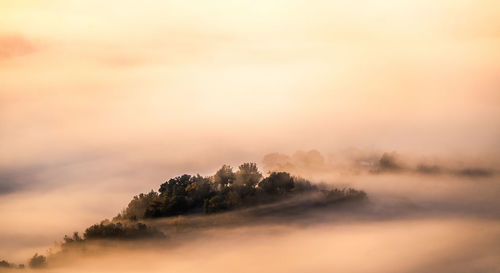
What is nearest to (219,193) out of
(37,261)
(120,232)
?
(120,232)

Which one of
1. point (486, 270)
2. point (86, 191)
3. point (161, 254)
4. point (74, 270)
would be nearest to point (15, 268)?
point (74, 270)

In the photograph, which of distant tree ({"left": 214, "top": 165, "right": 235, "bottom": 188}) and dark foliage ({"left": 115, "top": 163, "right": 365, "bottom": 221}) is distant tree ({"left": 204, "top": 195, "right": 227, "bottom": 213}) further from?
distant tree ({"left": 214, "top": 165, "right": 235, "bottom": 188})

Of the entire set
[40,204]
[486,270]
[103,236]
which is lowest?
[486,270]

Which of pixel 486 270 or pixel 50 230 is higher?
pixel 50 230

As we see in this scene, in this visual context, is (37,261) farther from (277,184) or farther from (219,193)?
(277,184)

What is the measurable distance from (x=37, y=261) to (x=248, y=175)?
1249cm

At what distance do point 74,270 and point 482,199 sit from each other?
22205 mm

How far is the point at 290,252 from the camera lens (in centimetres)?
4950

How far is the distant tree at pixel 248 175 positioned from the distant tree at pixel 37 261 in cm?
1120

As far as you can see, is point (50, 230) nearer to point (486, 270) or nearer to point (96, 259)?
point (96, 259)

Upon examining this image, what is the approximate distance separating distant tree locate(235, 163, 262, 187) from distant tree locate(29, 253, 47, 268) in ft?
36.7

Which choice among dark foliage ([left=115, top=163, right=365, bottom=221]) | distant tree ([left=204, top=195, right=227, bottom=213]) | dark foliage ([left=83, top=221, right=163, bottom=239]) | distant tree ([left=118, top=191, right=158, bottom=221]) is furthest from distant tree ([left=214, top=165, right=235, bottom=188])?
dark foliage ([left=83, top=221, right=163, bottom=239])

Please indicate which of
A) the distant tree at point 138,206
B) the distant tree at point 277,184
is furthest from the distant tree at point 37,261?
the distant tree at point 277,184

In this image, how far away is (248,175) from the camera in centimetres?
5416
